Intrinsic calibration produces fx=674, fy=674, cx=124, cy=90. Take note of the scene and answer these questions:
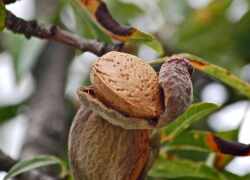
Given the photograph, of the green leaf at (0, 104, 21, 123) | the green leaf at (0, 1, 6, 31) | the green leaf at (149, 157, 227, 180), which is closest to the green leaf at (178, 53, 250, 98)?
the green leaf at (149, 157, 227, 180)

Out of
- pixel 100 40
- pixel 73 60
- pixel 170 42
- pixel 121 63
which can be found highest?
pixel 170 42

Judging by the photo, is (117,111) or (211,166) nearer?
(117,111)

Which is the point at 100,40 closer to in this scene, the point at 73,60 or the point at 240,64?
the point at 240,64

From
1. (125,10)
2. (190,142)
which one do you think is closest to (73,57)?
(125,10)

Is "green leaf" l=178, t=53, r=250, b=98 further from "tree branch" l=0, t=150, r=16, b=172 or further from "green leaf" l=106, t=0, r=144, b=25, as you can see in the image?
"green leaf" l=106, t=0, r=144, b=25

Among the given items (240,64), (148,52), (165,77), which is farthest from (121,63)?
(148,52)

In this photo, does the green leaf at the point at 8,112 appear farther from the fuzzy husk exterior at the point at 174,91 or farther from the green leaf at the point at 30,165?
the fuzzy husk exterior at the point at 174,91

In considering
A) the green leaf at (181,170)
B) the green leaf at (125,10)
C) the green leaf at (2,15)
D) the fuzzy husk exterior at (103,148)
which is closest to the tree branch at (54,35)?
the green leaf at (2,15)
